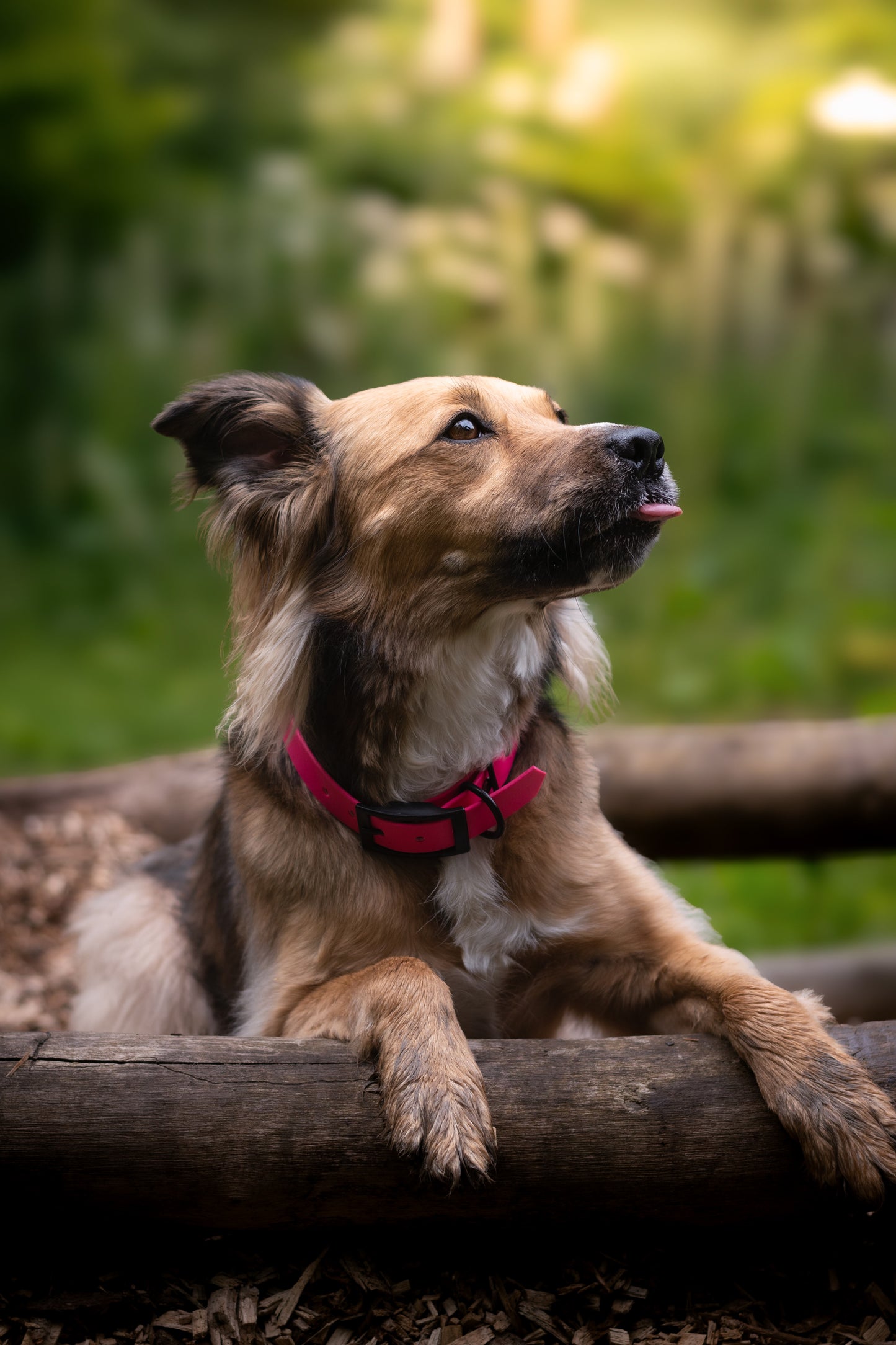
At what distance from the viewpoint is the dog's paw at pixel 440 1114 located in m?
1.76

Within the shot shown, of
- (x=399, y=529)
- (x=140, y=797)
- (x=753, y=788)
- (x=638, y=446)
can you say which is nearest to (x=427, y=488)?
(x=399, y=529)

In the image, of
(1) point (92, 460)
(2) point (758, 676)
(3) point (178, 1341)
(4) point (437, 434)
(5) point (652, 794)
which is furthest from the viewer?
(1) point (92, 460)

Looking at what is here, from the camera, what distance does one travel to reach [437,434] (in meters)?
2.32

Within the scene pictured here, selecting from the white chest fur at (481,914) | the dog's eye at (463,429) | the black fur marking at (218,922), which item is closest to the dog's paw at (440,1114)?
the white chest fur at (481,914)

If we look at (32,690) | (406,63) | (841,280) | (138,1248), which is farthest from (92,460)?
(138,1248)

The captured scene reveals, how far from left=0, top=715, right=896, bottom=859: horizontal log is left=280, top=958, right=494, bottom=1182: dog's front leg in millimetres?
2184

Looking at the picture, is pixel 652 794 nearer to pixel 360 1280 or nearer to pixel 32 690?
pixel 360 1280

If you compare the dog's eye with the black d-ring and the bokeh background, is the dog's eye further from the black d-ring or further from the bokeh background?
the bokeh background

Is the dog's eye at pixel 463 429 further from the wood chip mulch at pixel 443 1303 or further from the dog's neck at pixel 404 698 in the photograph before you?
the wood chip mulch at pixel 443 1303

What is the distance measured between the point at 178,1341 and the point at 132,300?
5.32 meters

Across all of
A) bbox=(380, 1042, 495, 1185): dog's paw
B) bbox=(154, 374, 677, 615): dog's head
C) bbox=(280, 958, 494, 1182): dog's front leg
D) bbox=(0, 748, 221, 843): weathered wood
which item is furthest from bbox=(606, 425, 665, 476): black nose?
bbox=(0, 748, 221, 843): weathered wood

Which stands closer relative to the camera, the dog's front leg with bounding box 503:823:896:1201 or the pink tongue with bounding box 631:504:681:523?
the dog's front leg with bounding box 503:823:896:1201

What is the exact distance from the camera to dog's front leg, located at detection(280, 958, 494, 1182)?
1771mm

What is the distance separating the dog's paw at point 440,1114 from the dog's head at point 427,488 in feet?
2.90
